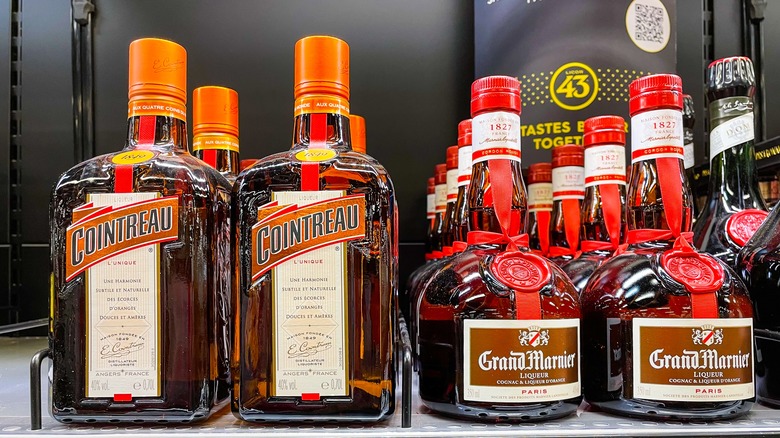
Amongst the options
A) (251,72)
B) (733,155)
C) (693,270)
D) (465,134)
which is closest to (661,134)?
(693,270)

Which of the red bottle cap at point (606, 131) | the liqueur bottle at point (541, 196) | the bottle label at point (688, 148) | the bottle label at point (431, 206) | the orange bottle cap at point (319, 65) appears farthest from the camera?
the bottle label at point (431, 206)

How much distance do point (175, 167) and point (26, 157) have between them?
105 cm

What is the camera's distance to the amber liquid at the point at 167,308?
722 millimetres

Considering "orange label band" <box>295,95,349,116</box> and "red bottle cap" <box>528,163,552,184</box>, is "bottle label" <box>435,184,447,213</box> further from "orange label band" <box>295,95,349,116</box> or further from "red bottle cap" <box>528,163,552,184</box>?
"orange label band" <box>295,95,349,116</box>

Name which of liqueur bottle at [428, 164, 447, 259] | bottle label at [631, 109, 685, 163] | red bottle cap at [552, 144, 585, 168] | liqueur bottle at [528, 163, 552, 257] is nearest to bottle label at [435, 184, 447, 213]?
liqueur bottle at [428, 164, 447, 259]

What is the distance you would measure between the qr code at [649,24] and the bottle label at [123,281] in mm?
1036

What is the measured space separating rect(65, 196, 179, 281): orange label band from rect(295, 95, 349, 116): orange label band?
0.20 metres

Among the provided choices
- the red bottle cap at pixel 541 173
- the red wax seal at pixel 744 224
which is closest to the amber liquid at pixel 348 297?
the red bottle cap at pixel 541 173

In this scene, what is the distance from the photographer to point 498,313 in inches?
29.0

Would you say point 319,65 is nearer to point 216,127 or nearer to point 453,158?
point 216,127

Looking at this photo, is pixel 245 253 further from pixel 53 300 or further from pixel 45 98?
pixel 45 98

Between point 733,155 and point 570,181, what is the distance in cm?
33

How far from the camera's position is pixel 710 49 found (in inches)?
62.2

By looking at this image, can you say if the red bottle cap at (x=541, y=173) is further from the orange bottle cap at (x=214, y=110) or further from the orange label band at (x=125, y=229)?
the orange label band at (x=125, y=229)
